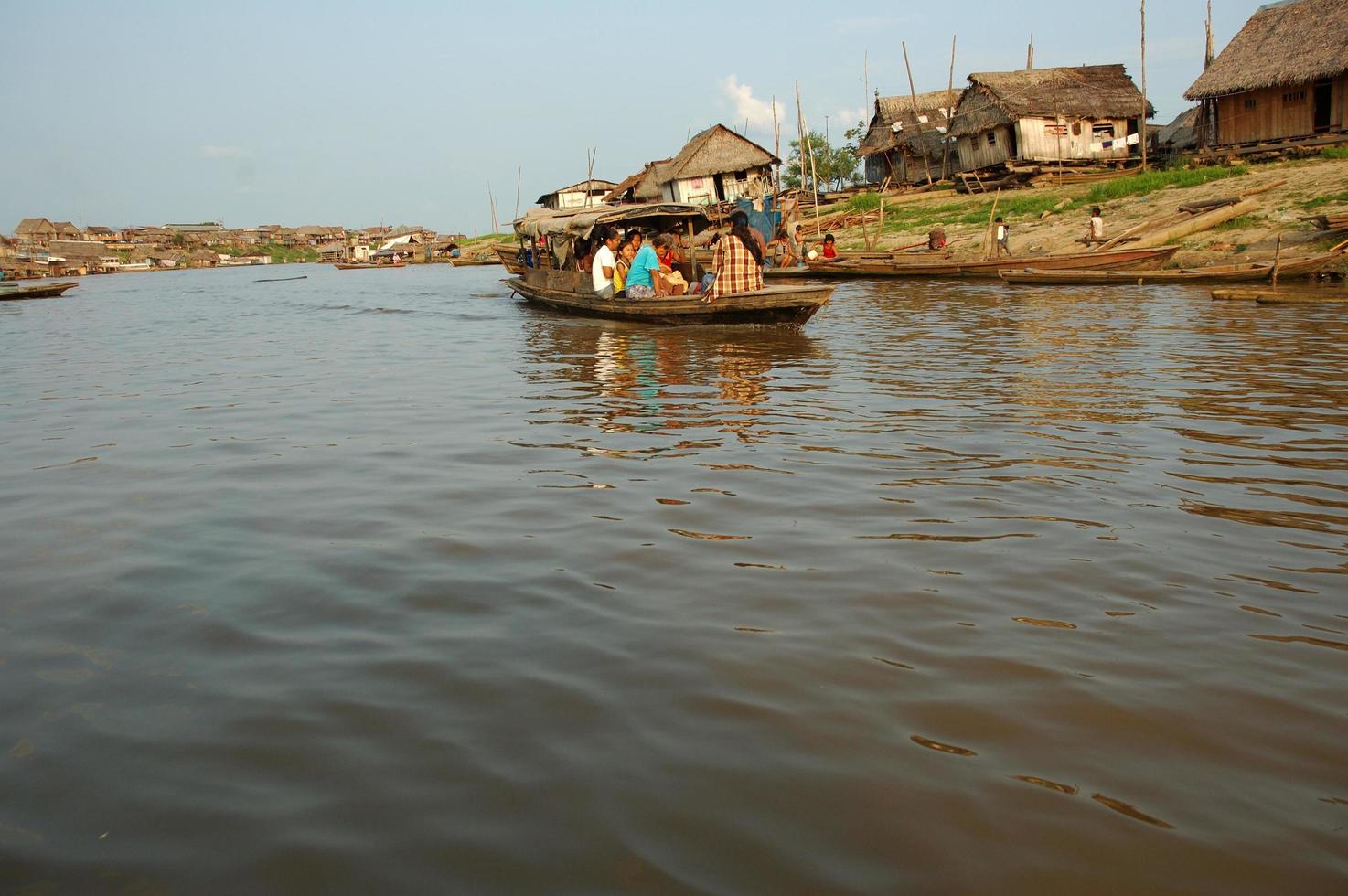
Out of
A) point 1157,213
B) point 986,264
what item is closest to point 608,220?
point 986,264

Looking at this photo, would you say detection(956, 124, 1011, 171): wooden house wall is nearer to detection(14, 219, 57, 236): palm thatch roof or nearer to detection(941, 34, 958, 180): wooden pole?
detection(941, 34, 958, 180): wooden pole

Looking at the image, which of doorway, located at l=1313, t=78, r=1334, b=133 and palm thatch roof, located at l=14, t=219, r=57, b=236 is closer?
doorway, located at l=1313, t=78, r=1334, b=133

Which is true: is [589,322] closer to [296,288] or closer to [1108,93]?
[296,288]

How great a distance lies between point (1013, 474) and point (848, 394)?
3.12 m

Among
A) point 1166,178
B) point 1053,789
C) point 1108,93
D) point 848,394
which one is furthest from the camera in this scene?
point 1108,93

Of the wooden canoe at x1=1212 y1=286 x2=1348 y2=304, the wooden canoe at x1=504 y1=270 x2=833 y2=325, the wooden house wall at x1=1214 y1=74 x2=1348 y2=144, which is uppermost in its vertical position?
the wooden house wall at x1=1214 y1=74 x2=1348 y2=144

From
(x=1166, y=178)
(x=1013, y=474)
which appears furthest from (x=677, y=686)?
(x=1166, y=178)

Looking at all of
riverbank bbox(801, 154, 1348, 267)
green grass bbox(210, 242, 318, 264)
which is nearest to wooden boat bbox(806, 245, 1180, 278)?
riverbank bbox(801, 154, 1348, 267)

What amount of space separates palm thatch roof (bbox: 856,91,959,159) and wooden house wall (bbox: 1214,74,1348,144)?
41.6ft

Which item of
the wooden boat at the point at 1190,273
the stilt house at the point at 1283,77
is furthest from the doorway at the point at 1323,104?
the wooden boat at the point at 1190,273

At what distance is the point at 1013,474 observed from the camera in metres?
5.45

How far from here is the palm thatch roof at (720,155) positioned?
132 feet

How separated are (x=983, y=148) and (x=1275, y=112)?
10594 millimetres

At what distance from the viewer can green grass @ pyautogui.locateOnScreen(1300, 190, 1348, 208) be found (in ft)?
58.5
